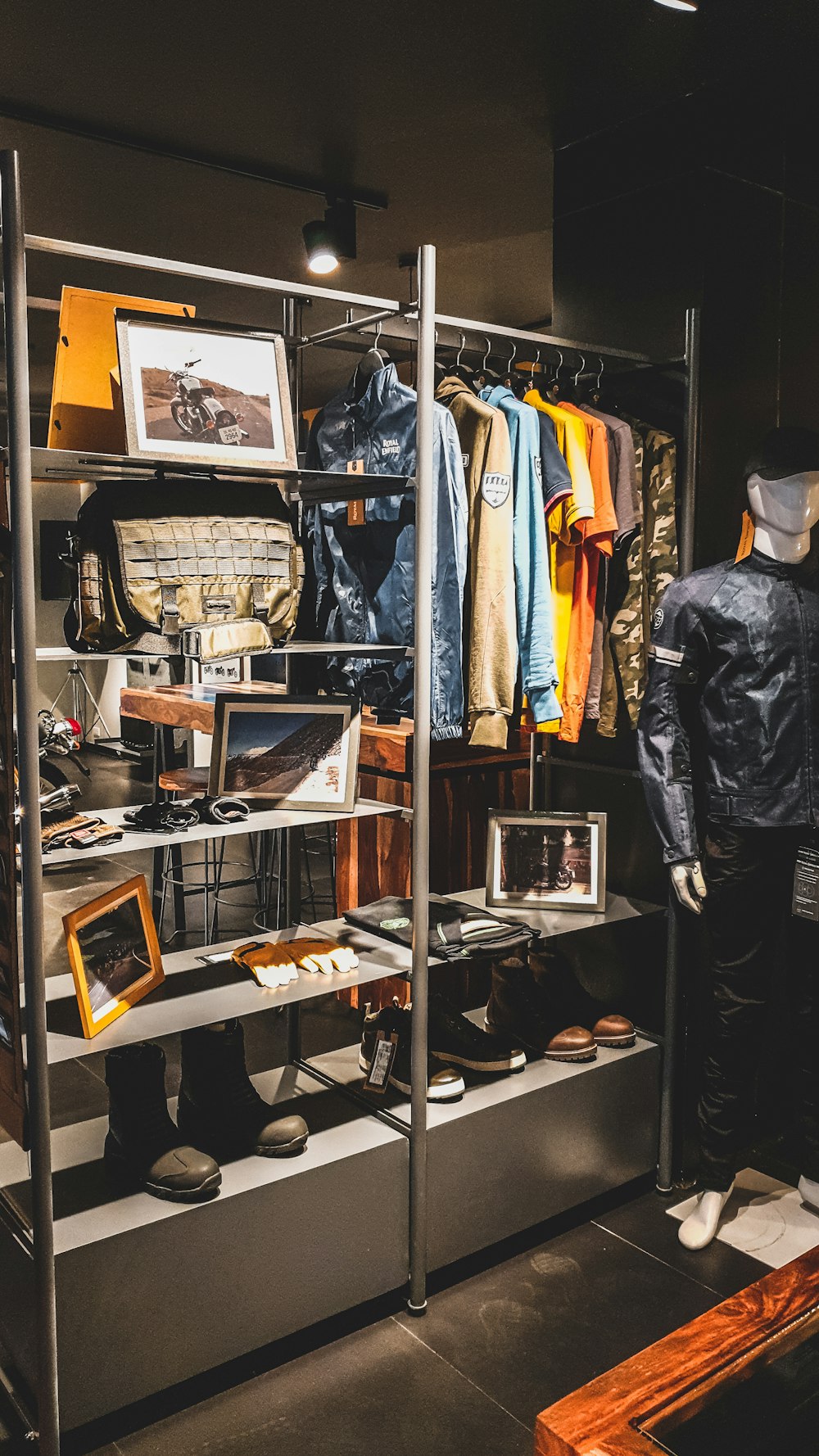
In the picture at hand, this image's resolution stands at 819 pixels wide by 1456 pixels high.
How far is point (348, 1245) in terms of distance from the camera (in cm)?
241

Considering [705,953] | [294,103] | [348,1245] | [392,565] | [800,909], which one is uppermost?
[294,103]

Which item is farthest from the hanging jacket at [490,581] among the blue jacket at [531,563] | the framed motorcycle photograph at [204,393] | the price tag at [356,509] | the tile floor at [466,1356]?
the tile floor at [466,1356]

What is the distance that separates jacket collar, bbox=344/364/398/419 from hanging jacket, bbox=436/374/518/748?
20 cm

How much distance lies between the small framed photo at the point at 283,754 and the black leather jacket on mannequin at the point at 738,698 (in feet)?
2.57

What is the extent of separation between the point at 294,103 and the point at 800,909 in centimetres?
263

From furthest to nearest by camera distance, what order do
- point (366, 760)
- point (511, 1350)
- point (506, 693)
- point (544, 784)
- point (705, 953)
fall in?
1. point (366, 760)
2. point (544, 784)
3. point (705, 953)
4. point (506, 693)
5. point (511, 1350)

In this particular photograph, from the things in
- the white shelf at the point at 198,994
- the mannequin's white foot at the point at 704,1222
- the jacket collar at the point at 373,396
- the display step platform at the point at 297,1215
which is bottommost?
the mannequin's white foot at the point at 704,1222

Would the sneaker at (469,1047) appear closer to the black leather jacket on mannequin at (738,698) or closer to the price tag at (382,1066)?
the price tag at (382,1066)

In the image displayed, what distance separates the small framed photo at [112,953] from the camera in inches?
83.0

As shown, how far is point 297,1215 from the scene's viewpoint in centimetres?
231

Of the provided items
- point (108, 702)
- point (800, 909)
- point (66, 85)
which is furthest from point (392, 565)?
point (108, 702)

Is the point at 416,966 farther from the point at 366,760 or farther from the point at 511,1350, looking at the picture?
the point at 366,760

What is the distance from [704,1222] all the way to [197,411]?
2.28 meters

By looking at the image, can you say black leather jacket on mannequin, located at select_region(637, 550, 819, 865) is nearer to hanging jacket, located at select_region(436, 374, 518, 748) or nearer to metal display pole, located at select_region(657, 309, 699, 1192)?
metal display pole, located at select_region(657, 309, 699, 1192)
